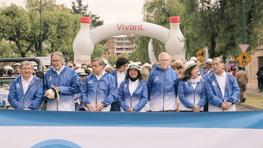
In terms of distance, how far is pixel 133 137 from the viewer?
6.10 meters

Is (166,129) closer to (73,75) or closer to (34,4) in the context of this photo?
(73,75)

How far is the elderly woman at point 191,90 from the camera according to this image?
317 inches

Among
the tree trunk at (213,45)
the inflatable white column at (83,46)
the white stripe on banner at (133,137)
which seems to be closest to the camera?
the white stripe on banner at (133,137)

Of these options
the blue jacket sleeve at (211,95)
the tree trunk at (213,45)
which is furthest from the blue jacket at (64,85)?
the tree trunk at (213,45)

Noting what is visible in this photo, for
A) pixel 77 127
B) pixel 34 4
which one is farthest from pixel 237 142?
pixel 34 4

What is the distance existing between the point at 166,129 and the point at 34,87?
2.50 meters

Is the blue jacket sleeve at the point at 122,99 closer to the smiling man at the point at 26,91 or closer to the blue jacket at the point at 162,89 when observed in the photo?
the blue jacket at the point at 162,89

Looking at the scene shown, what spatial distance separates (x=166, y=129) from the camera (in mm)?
6145

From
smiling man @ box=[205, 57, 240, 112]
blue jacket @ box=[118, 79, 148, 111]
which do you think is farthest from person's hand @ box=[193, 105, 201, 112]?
blue jacket @ box=[118, 79, 148, 111]

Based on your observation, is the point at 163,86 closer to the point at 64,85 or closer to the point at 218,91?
the point at 218,91

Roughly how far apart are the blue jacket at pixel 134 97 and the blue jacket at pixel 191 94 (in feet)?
1.64

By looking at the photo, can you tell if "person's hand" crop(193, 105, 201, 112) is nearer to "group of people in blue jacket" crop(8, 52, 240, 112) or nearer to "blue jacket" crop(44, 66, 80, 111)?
"group of people in blue jacket" crop(8, 52, 240, 112)

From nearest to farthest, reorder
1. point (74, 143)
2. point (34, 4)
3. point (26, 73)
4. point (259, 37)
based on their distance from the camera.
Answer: point (74, 143), point (26, 73), point (259, 37), point (34, 4)

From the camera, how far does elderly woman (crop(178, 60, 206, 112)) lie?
805cm
